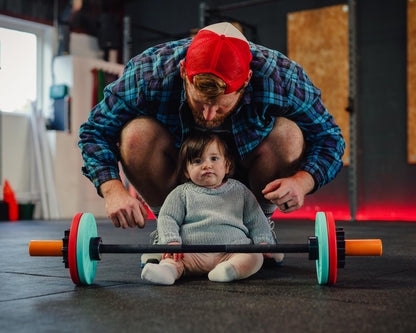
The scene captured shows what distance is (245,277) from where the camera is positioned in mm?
1323

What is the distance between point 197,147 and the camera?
56.7 inches

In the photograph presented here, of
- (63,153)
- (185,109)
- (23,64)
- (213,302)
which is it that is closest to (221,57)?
(185,109)

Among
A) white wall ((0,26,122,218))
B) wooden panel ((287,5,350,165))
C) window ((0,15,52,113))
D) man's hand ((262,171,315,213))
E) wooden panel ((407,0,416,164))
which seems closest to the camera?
man's hand ((262,171,315,213))

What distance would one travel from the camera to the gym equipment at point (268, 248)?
3.77 ft

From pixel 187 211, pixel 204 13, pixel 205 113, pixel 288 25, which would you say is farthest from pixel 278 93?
pixel 288 25

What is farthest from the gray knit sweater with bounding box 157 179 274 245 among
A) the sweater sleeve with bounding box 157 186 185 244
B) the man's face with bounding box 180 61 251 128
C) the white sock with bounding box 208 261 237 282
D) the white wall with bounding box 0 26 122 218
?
the white wall with bounding box 0 26 122 218

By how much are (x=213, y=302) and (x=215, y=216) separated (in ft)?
1.37

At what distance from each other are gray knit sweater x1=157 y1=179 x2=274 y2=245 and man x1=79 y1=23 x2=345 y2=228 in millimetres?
74

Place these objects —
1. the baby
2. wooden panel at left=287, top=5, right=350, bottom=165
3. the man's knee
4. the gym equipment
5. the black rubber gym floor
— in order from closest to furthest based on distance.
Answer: the black rubber gym floor < the gym equipment < the baby < the man's knee < wooden panel at left=287, top=5, right=350, bottom=165

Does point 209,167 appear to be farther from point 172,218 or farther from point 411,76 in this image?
point 411,76

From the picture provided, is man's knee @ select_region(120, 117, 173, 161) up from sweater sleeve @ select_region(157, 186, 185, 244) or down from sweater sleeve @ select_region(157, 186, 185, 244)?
up

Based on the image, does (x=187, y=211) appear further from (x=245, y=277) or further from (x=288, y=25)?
(x=288, y=25)

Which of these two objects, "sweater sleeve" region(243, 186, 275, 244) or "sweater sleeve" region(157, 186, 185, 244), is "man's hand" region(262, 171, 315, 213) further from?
"sweater sleeve" region(157, 186, 185, 244)

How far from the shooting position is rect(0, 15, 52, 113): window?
518 centimetres
